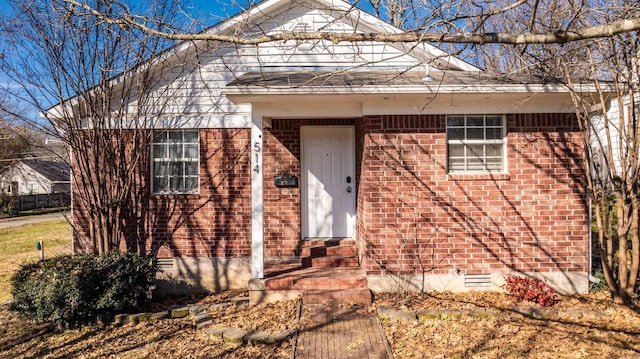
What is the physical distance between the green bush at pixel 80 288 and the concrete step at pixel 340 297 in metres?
2.67

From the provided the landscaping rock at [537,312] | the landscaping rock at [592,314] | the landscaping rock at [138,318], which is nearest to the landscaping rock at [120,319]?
the landscaping rock at [138,318]

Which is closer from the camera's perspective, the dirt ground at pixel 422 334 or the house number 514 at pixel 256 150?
the dirt ground at pixel 422 334

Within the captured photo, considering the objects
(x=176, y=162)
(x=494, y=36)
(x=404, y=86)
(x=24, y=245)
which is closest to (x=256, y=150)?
(x=176, y=162)

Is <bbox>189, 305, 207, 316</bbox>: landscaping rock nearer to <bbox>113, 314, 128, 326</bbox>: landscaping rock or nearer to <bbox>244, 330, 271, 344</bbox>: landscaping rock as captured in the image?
<bbox>113, 314, 128, 326</bbox>: landscaping rock

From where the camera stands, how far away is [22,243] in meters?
15.1

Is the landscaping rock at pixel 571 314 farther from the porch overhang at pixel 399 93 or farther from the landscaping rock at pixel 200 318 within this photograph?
the landscaping rock at pixel 200 318

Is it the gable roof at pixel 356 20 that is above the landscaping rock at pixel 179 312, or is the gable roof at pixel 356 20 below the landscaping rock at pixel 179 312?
above

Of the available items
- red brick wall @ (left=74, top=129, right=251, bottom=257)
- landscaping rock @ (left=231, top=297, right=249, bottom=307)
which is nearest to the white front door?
red brick wall @ (left=74, top=129, right=251, bottom=257)

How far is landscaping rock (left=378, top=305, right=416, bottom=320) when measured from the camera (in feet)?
19.4

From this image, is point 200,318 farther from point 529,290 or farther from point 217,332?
point 529,290

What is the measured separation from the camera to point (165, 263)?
8.18m

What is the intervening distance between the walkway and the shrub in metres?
2.35

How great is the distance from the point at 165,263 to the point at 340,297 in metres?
3.67

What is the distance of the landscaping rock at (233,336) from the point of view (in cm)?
Result: 546
